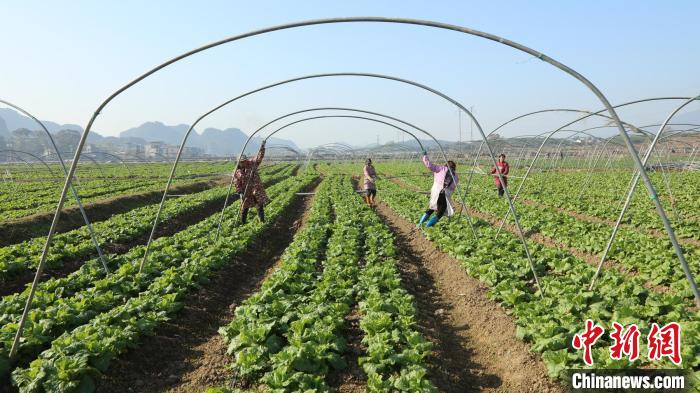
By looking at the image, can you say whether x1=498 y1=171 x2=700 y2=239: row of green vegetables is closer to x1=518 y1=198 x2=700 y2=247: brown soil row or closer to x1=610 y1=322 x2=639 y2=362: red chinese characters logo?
x1=518 y1=198 x2=700 y2=247: brown soil row

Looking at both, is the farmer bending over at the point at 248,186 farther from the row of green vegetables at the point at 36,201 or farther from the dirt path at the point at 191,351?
the row of green vegetables at the point at 36,201

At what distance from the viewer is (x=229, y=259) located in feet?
32.0

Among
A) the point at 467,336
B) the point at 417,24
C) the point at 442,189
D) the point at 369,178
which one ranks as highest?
the point at 417,24

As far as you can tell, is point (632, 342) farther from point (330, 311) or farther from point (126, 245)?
point (126, 245)

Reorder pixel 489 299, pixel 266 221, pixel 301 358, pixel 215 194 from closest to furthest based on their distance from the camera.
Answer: pixel 301 358 < pixel 489 299 < pixel 266 221 < pixel 215 194

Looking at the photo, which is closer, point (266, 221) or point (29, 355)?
point (29, 355)

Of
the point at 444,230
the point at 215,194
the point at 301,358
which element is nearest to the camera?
the point at 301,358

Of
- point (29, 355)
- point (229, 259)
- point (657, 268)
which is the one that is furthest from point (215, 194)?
point (657, 268)

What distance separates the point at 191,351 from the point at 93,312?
178 cm

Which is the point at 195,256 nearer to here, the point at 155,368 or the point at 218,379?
the point at 155,368

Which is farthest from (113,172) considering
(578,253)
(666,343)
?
(666,343)

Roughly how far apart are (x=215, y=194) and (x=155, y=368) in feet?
61.0

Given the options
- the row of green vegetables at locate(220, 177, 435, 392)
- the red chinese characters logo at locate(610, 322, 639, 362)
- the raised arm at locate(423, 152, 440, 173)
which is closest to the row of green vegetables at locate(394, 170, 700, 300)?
the red chinese characters logo at locate(610, 322, 639, 362)

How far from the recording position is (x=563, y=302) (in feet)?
20.0
